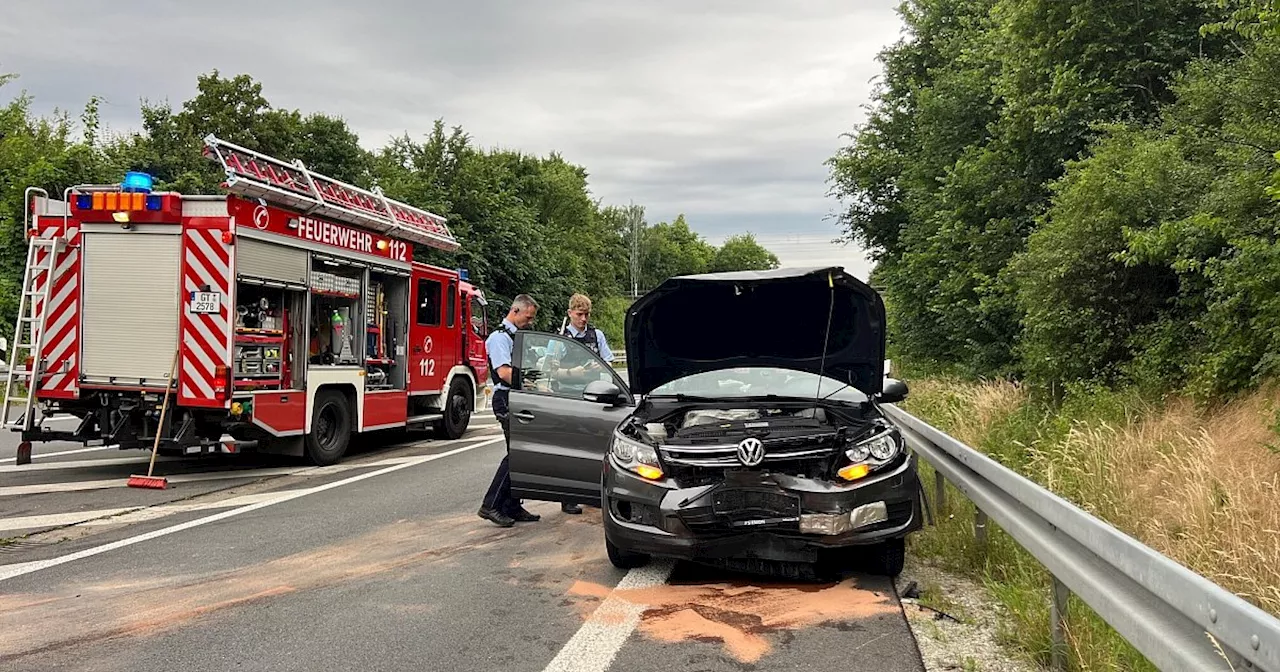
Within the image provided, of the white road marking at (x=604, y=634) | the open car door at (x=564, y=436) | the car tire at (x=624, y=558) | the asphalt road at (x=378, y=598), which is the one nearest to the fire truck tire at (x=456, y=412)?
the asphalt road at (x=378, y=598)

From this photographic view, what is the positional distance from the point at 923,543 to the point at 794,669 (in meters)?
2.60

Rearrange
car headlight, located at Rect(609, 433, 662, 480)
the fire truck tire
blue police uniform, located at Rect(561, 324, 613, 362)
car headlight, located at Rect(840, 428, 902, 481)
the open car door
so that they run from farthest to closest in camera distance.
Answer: the fire truck tire < blue police uniform, located at Rect(561, 324, 613, 362) < the open car door < car headlight, located at Rect(609, 433, 662, 480) < car headlight, located at Rect(840, 428, 902, 481)

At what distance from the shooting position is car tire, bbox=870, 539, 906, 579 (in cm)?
545

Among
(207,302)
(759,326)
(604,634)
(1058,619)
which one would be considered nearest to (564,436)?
(759,326)

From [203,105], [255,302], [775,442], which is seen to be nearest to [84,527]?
[255,302]

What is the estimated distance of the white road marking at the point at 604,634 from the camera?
4121 mm

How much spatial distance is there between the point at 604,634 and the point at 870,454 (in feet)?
6.10

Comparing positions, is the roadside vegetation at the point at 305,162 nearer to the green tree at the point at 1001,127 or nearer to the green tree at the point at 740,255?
the green tree at the point at 1001,127

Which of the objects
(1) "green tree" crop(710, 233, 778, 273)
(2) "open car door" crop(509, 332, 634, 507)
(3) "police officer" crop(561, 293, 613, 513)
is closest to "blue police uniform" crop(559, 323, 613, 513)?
(3) "police officer" crop(561, 293, 613, 513)

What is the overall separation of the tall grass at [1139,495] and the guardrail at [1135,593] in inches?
12.8

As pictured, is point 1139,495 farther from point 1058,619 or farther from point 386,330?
point 386,330

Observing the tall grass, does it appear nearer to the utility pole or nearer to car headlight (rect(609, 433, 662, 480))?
car headlight (rect(609, 433, 662, 480))

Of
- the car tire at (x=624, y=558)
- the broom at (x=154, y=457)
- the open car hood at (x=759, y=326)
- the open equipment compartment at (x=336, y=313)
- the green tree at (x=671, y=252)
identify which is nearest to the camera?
the car tire at (x=624, y=558)

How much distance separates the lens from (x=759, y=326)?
270 inches
